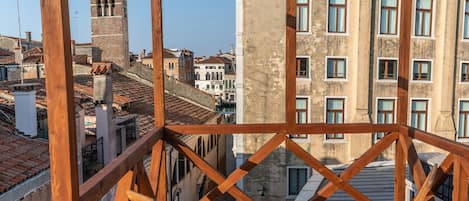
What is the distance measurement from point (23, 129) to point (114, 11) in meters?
13.2

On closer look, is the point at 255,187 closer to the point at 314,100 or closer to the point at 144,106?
the point at 314,100

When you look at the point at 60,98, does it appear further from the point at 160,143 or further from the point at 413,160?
the point at 413,160

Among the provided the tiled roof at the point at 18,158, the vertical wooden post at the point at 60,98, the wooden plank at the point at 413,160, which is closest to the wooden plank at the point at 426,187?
the wooden plank at the point at 413,160

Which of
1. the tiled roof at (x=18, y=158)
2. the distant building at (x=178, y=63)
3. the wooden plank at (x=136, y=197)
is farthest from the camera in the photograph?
the distant building at (x=178, y=63)

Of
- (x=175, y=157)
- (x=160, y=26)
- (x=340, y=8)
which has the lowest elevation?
(x=175, y=157)

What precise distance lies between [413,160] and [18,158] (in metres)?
4.46

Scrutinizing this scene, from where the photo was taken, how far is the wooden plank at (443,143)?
192 cm

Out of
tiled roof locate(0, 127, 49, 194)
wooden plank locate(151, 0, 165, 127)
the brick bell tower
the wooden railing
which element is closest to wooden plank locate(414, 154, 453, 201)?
the wooden railing

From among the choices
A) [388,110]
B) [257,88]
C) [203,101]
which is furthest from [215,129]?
[203,101]

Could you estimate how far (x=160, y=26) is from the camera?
2600 millimetres

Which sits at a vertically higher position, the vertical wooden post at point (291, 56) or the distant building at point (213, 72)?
the vertical wooden post at point (291, 56)

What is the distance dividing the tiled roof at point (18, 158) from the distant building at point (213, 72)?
1596 inches

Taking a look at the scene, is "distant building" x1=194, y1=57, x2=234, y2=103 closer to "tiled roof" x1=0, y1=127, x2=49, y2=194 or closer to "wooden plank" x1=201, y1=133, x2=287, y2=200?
"tiled roof" x1=0, y1=127, x2=49, y2=194

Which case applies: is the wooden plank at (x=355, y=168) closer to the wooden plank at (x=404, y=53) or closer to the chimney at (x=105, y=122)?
the wooden plank at (x=404, y=53)
